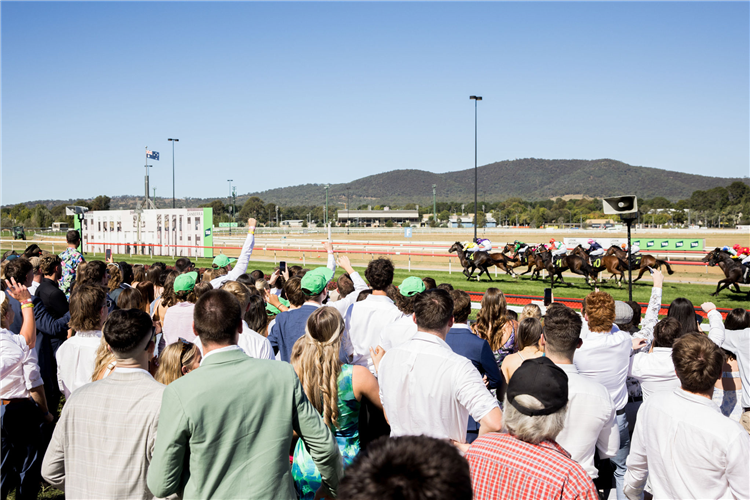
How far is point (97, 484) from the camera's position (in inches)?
92.8

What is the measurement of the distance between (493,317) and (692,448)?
2603 mm

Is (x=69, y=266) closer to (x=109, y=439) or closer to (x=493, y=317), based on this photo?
(x=493, y=317)

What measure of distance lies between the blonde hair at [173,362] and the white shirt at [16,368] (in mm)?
1053

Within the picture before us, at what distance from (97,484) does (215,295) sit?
974 mm

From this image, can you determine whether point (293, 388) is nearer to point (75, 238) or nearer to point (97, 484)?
point (97, 484)

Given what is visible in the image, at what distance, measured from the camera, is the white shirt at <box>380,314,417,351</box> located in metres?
4.17

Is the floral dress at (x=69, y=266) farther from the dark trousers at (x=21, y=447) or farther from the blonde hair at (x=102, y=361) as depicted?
the blonde hair at (x=102, y=361)

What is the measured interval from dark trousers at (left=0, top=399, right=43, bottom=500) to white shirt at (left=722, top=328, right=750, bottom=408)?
17.4ft

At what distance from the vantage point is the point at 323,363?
2895mm

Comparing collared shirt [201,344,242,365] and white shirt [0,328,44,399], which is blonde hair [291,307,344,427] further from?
white shirt [0,328,44,399]

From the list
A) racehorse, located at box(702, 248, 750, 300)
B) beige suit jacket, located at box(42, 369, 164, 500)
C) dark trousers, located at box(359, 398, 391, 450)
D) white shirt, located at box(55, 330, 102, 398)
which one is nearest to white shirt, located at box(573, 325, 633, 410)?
dark trousers, located at box(359, 398, 391, 450)

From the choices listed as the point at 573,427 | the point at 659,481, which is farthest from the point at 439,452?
the point at 659,481

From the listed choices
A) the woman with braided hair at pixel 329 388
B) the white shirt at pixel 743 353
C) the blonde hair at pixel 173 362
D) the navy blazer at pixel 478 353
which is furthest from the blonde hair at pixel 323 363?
the white shirt at pixel 743 353

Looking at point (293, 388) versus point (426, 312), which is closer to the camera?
point (293, 388)
